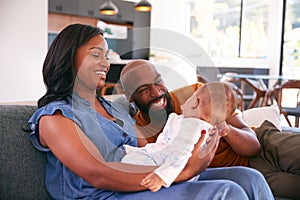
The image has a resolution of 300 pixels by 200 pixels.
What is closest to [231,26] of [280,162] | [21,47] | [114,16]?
[114,16]

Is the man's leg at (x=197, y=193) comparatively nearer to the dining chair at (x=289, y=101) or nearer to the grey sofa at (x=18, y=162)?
the grey sofa at (x=18, y=162)

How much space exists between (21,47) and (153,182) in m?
4.39

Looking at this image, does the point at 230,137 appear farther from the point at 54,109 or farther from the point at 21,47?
the point at 21,47

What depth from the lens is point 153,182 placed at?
3.55 ft

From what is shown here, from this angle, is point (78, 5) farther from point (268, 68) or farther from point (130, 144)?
point (130, 144)

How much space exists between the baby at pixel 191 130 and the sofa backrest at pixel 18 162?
1.02 ft

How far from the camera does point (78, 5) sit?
6.55 metres

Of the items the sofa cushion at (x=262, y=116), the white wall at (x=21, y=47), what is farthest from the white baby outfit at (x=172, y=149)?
the white wall at (x=21, y=47)

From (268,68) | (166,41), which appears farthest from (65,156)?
(268,68)

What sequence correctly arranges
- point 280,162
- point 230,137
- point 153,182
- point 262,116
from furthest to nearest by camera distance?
1. point 262,116
2. point 280,162
3. point 230,137
4. point 153,182

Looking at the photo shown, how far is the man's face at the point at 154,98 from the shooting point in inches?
59.7

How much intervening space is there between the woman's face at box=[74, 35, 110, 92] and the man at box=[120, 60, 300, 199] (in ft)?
0.71

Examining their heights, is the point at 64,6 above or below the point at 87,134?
above

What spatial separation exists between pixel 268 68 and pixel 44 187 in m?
6.62
